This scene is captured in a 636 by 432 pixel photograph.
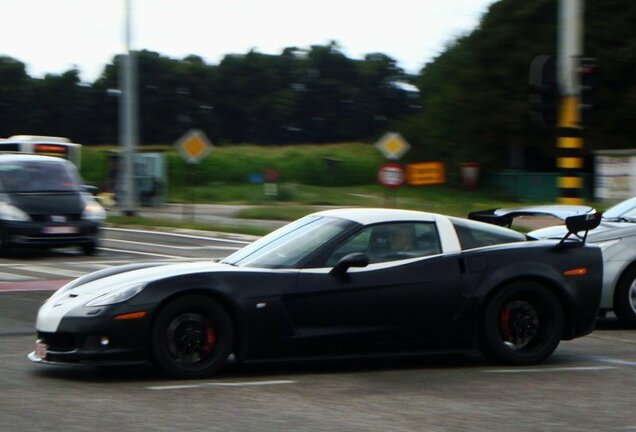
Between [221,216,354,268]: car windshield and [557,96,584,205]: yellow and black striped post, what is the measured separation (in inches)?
366

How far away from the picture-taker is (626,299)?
1120 cm

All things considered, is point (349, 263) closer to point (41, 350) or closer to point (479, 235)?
point (479, 235)

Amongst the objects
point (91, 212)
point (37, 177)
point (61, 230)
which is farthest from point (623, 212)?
point (37, 177)

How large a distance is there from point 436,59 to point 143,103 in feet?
161

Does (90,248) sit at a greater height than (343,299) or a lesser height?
greater

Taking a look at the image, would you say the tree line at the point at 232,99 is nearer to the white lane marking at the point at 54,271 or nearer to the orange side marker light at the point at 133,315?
the white lane marking at the point at 54,271

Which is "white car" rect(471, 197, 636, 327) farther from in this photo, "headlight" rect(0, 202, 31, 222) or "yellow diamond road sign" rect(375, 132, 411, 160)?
"yellow diamond road sign" rect(375, 132, 411, 160)

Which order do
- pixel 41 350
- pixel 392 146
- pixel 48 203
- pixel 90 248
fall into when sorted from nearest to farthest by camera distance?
pixel 41 350
pixel 48 203
pixel 90 248
pixel 392 146

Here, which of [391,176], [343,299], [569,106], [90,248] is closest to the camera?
[343,299]

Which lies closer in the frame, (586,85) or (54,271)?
(54,271)

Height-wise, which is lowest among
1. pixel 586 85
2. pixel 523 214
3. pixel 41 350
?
pixel 41 350

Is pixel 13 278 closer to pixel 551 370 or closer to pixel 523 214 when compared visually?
pixel 523 214

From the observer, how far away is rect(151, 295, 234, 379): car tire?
7883 millimetres

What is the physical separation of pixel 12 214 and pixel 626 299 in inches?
462
